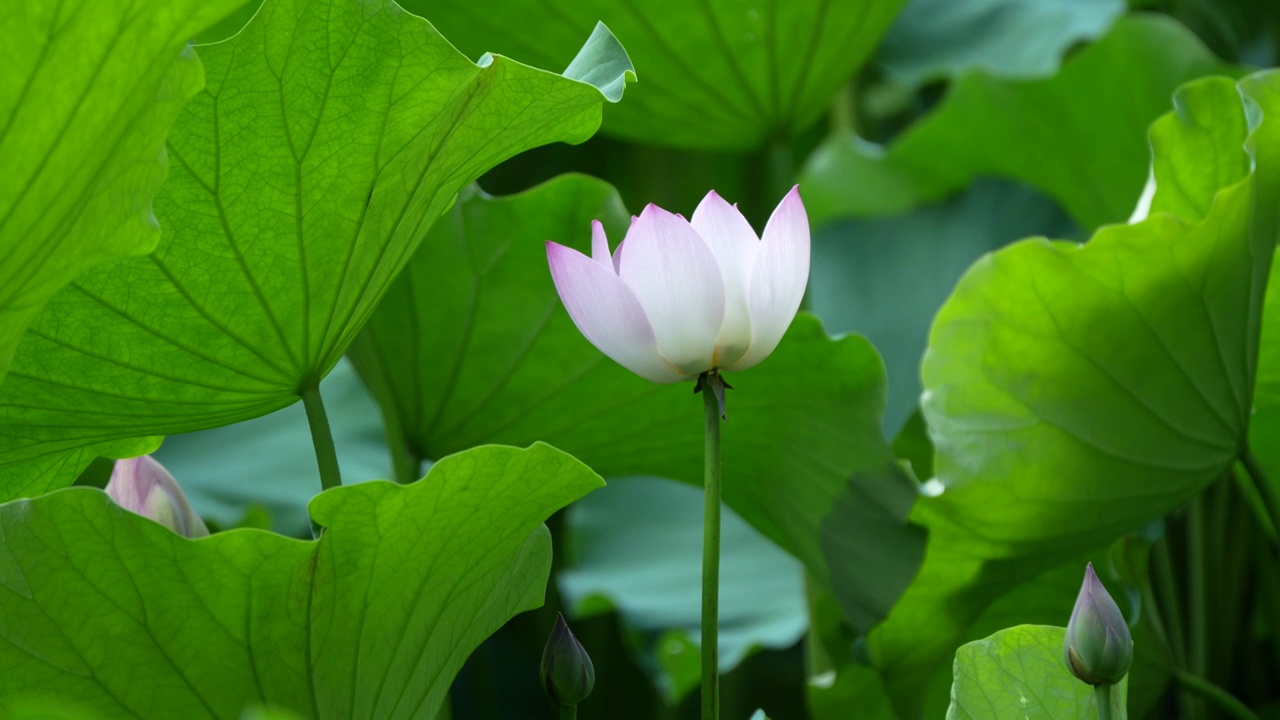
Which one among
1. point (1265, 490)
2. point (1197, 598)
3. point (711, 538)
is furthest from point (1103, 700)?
point (1197, 598)

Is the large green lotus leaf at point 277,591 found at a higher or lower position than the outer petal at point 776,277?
lower

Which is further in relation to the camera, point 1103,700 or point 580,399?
point 580,399

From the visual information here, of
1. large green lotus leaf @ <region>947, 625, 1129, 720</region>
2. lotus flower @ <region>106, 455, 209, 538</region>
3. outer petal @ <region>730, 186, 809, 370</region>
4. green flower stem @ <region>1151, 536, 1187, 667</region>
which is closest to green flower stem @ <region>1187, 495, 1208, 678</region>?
green flower stem @ <region>1151, 536, 1187, 667</region>

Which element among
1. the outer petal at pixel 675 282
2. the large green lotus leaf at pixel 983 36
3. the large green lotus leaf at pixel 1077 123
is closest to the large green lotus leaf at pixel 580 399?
the outer petal at pixel 675 282

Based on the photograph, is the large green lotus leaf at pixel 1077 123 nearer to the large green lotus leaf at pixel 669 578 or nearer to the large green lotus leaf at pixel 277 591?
the large green lotus leaf at pixel 669 578

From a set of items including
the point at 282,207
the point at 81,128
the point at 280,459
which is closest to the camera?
the point at 81,128

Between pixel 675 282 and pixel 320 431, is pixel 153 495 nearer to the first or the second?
pixel 320 431
